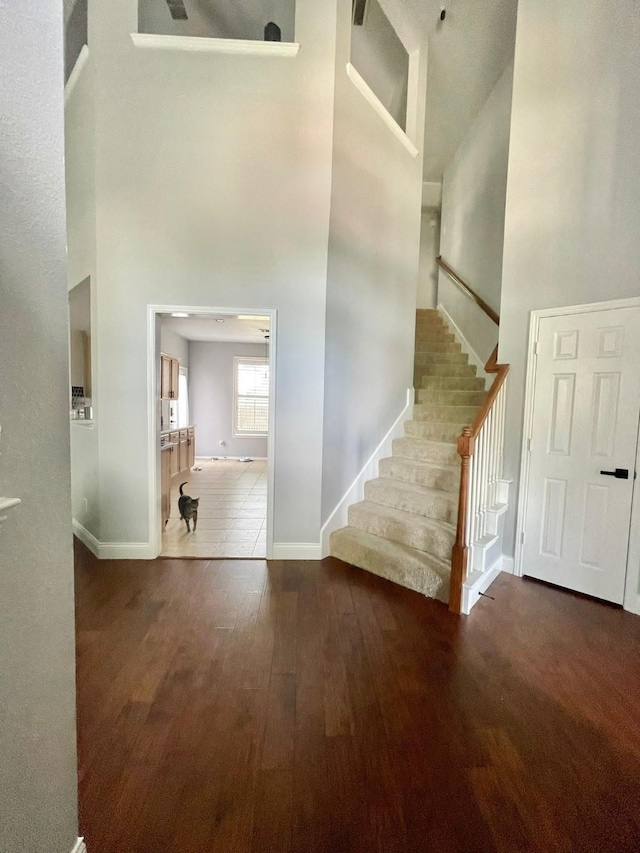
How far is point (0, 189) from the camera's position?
78cm

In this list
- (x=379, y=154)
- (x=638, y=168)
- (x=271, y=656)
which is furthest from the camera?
(x=379, y=154)

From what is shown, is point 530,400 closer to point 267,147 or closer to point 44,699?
point 267,147

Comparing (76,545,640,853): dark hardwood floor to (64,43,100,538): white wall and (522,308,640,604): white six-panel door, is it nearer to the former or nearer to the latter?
(522,308,640,604): white six-panel door

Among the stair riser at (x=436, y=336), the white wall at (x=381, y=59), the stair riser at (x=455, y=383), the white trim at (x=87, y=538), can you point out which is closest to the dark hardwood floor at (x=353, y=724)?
the white trim at (x=87, y=538)

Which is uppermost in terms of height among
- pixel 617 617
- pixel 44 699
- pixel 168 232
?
pixel 168 232

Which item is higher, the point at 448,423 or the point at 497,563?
the point at 448,423

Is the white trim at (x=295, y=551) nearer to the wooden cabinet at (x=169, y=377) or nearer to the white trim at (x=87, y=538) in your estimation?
the white trim at (x=87, y=538)

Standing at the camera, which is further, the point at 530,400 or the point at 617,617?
the point at 530,400

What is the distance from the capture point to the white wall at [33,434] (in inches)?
31.8

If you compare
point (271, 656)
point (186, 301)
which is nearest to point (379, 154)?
point (186, 301)

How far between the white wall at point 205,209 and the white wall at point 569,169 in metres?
1.60

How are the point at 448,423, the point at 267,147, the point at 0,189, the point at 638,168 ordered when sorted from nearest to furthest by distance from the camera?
the point at 0,189, the point at 638,168, the point at 267,147, the point at 448,423

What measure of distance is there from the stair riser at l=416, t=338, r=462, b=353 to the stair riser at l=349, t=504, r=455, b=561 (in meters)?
2.88

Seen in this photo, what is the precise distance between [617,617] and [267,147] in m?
4.35
